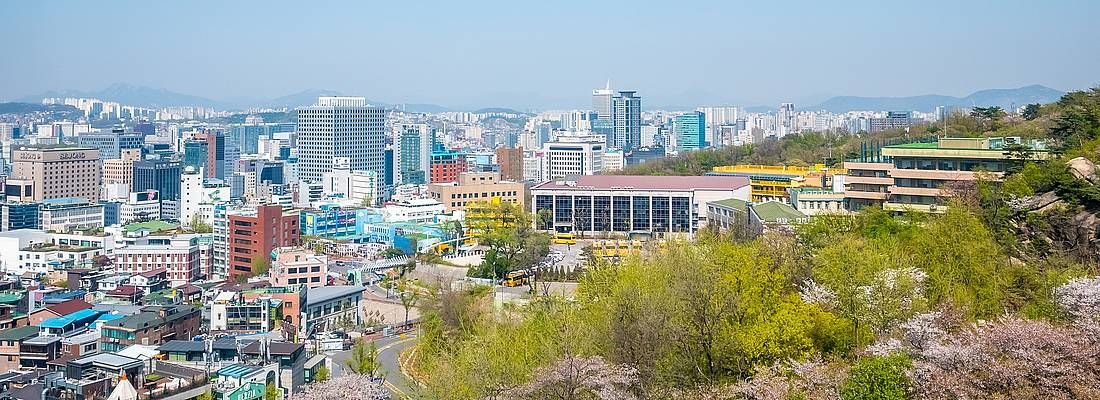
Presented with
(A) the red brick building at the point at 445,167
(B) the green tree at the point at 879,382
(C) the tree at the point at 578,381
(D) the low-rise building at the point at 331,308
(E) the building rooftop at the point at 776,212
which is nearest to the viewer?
(B) the green tree at the point at 879,382

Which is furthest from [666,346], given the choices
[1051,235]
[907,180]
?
[907,180]

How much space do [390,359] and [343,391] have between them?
4.71 meters

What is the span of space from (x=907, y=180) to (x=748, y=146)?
10.7 m

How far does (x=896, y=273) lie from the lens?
16.1 feet

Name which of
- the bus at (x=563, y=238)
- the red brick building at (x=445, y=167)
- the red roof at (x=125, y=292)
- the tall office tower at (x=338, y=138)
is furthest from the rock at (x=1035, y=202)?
the tall office tower at (x=338, y=138)

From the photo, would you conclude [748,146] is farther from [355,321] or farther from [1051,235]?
[1051,235]

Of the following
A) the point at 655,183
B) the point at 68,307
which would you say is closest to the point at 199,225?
the point at 655,183

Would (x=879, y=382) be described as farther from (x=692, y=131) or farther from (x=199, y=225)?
(x=692, y=131)

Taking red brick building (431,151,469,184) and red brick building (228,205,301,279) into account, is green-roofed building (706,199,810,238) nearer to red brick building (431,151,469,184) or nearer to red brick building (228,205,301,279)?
red brick building (228,205,301,279)

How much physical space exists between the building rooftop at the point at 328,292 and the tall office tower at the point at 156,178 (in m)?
13.0

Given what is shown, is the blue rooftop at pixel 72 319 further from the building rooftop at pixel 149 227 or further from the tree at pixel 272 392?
the building rooftop at pixel 149 227

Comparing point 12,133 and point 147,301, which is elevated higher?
point 12,133

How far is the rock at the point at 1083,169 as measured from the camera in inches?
250

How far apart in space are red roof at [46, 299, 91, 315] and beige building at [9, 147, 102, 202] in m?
12.4
